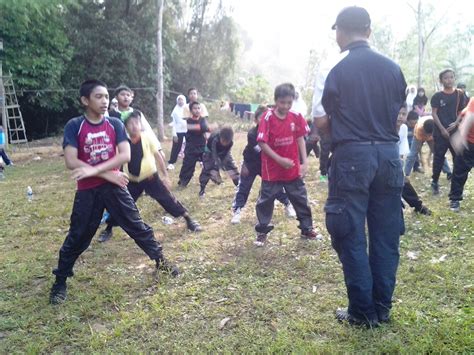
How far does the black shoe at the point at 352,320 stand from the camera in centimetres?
301

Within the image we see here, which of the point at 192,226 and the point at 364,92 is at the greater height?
the point at 364,92

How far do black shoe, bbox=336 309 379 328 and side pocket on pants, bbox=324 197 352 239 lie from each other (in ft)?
2.20

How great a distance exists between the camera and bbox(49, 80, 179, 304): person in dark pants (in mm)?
3547

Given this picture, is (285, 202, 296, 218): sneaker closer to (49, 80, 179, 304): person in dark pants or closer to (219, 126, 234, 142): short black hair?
(219, 126, 234, 142): short black hair

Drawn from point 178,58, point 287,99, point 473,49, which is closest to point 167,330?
point 287,99

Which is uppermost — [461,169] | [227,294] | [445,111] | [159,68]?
[159,68]

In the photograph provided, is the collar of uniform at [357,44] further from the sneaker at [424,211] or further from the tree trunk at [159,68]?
the tree trunk at [159,68]

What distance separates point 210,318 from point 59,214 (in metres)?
4.17

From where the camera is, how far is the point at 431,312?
3219 millimetres

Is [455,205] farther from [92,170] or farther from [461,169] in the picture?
[92,170]

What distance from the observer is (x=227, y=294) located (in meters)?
3.79

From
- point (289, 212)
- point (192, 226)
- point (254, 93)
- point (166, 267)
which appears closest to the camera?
point (166, 267)

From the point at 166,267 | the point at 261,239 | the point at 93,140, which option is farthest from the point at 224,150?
the point at 93,140

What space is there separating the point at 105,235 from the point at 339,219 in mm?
3508
